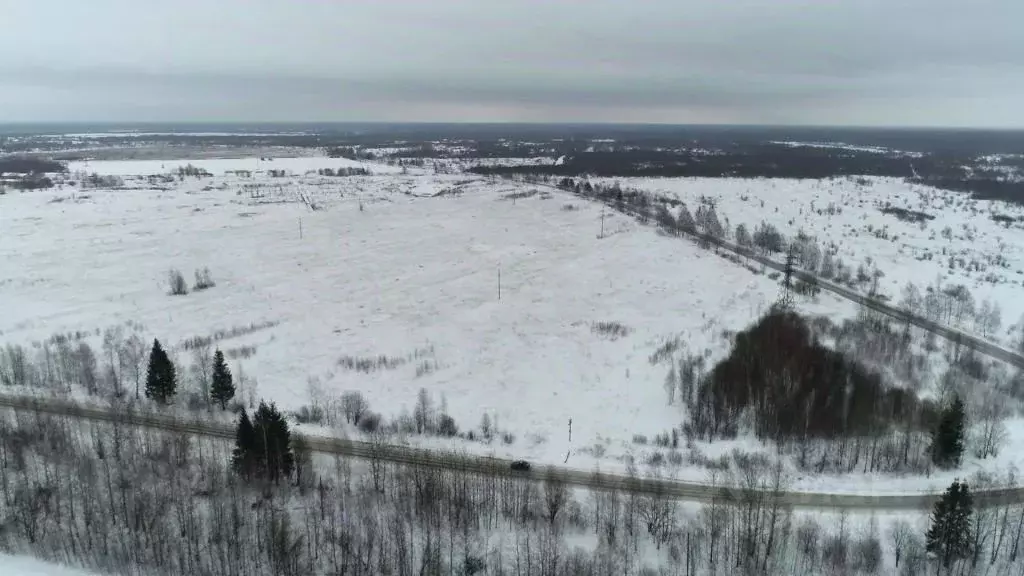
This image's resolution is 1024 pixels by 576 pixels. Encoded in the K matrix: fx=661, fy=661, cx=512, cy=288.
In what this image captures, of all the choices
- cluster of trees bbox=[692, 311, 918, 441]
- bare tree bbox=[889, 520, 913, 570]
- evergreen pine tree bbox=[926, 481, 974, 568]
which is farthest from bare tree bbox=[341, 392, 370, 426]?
evergreen pine tree bbox=[926, 481, 974, 568]

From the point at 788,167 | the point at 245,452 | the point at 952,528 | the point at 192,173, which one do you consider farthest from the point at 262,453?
the point at 788,167

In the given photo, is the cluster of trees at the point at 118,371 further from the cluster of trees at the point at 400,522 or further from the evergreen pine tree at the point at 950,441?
the evergreen pine tree at the point at 950,441

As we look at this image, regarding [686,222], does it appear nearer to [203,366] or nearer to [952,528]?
[203,366]

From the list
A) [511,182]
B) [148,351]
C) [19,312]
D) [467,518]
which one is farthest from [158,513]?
[511,182]

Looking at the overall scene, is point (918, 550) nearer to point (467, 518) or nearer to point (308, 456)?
point (467, 518)

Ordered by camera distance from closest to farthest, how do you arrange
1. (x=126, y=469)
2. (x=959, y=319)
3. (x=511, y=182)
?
(x=126, y=469)
(x=959, y=319)
(x=511, y=182)

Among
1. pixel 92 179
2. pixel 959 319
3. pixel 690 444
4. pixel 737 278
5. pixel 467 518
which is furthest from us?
pixel 92 179
